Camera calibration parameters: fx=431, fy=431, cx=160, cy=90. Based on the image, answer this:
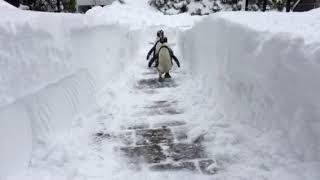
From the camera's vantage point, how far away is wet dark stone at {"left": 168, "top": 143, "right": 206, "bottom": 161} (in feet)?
16.4

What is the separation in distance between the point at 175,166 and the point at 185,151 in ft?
1.73

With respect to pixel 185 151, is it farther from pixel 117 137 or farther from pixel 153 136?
pixel 117 137

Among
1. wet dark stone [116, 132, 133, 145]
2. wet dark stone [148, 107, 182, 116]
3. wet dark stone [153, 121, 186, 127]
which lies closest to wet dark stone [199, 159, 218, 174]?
wet dark stone [116, 132, 133, 145]

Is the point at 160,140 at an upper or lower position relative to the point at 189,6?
lower

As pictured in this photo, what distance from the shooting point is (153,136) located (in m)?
5.88

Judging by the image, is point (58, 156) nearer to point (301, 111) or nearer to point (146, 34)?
point (301, 111)

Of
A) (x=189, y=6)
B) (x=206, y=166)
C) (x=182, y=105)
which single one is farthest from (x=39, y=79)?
(x=189, y=6)

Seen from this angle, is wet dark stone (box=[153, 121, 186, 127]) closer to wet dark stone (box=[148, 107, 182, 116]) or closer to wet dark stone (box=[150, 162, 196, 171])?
wet dark stone (box=[148, 107, 182, 116])

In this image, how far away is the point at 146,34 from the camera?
2142 cm

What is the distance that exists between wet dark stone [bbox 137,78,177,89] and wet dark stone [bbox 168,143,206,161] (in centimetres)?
466

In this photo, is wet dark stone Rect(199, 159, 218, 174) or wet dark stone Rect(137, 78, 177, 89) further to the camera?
wet dark stone Rect(137, 78, 177, 89)

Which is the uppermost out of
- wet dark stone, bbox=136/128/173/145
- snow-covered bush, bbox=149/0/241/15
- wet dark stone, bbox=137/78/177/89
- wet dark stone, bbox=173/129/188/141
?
snow-covered bush, bbox=149/0/241/15

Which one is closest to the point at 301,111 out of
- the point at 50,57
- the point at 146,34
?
the point at 50,57

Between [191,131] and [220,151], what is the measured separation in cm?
93
